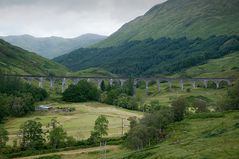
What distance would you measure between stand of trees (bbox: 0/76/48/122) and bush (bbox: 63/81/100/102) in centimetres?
1152

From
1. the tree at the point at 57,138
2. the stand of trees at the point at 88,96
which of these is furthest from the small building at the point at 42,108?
the tree at the point at 57,138

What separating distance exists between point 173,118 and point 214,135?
33048 millimetres

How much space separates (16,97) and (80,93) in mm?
37990

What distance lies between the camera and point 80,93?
174000 mm

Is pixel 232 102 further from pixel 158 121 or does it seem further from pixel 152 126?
pixel 152 126

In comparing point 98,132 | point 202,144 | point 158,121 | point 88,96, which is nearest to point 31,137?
point 98,132

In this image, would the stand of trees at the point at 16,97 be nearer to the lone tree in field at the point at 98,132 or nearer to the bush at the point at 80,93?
the bush at the point at 80,93

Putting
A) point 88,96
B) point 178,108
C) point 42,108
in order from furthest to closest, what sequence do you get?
point 88,96 → point 42,108 → point 178,108

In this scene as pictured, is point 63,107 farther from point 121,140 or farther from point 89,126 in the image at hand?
point 121,140

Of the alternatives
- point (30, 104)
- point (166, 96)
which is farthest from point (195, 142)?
point (166, 96)

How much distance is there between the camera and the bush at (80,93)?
173 metres

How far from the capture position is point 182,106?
110m

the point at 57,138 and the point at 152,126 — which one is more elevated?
the point at 152,126

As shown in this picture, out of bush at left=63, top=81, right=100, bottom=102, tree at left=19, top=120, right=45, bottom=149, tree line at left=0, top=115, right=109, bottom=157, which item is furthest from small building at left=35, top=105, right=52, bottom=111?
tree at left=19, top=120, right=45, bottom=149
